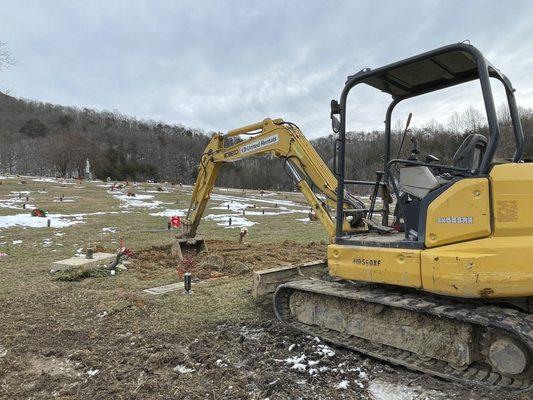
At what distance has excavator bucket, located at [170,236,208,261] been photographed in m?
11.1

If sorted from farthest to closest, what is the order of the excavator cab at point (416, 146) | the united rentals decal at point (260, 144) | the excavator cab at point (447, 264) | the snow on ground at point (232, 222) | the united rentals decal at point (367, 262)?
the snow on ground at point (232, 222) < the united rentals decal at point (260, 144) < the united rentals decal at point (367, 262) < the excavator cab at point (416, 146) < the excavator cab at point (447, 264)

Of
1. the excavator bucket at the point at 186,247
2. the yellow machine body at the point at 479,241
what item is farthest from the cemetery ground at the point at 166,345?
the yellow machine body at the point at 479,241

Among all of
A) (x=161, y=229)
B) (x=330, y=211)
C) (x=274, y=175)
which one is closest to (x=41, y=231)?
(x=161, y=229)

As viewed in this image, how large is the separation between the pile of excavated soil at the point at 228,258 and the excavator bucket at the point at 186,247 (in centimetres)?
18

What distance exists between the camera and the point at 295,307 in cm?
602

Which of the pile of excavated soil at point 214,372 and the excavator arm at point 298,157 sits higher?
the excavator arm at point 298,157

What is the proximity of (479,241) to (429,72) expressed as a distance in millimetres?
2377

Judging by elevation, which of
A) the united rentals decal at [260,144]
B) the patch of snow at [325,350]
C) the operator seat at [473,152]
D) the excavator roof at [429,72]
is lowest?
the patch of snow at [325,350]

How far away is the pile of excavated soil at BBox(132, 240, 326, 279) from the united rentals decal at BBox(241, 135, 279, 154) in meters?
2.69

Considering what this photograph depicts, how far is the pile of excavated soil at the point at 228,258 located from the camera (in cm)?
978

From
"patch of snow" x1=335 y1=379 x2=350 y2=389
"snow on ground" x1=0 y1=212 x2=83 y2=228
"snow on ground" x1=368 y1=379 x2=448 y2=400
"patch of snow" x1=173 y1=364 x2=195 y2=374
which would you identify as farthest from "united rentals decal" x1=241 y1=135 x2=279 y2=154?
"snow on ground" x1=0 y1=212 x2=83 y2=228

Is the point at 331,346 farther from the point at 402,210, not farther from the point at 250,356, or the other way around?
the point at 402,210

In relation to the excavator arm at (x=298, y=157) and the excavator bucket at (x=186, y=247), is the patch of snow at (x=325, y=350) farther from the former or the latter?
the excavator bucket at (x=186, y=247)

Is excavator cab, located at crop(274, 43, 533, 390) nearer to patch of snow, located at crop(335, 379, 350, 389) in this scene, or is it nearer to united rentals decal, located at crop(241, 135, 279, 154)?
patch of snow, located at crop(335, 379, 350, 389)
